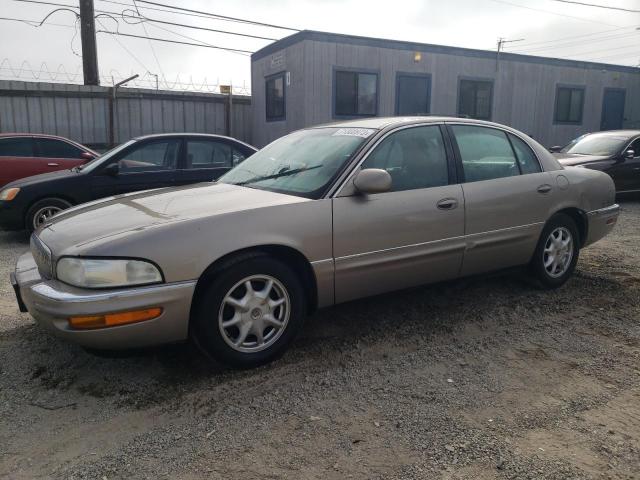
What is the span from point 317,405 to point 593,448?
134 centimetres

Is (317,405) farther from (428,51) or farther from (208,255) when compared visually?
(428,51)

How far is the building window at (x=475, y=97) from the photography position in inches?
655

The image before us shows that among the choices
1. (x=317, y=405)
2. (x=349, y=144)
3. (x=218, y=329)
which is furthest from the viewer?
(x=349, y=144)

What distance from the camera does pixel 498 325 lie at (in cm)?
396

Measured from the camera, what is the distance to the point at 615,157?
10.1m

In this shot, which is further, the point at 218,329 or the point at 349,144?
the point at 349,144

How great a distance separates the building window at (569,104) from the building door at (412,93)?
5.62 m

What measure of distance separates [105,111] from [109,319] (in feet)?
49.7

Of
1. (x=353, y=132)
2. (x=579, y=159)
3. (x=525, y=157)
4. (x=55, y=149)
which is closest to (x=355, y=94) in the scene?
(x=579, y=159)

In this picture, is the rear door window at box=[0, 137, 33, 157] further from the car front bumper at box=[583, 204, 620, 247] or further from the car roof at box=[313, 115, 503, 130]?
the car front bumper at box=[583, 204, 620, 247]

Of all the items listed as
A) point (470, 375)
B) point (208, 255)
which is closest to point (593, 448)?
point (470, 375)

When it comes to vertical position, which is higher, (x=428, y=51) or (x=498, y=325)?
(x=428, y=51)

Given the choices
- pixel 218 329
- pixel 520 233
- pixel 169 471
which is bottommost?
pixel 169 471

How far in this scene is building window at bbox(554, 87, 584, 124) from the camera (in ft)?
60.9
